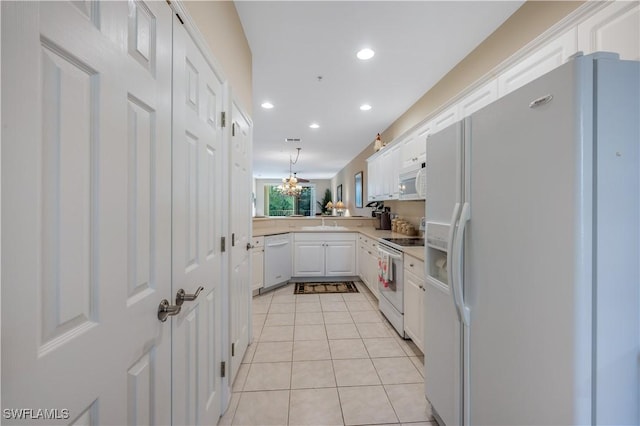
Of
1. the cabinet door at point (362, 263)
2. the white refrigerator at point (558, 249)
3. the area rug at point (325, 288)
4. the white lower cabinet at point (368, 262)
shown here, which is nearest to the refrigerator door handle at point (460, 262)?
the white refrigerator at point (558, 249)

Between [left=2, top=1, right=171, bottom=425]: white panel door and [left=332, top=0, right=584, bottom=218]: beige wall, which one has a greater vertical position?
[left=332, top=0, right=584, bottom=218]: beige wall

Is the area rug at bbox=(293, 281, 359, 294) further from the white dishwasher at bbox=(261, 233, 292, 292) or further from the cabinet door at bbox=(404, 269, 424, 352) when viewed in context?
the cabinet door at bbox=(404, 269, 424, 352)

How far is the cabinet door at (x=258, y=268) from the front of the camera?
12.0 ft

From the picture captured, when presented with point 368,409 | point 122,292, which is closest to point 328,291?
point 368,409

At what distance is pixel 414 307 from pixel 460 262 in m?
1.25

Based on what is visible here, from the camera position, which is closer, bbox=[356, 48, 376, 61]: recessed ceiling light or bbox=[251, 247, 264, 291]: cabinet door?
bbox=[356, 48, 376, 61]: recessed ceiling light

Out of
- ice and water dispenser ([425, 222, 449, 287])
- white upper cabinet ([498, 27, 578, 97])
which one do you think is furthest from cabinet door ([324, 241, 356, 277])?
white upper cabinet ([498, 27, 578, 97])

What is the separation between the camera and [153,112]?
839mm

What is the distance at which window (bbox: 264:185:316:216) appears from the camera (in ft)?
40.5

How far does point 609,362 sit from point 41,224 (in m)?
1.43

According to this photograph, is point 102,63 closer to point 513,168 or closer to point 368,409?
point 513,168

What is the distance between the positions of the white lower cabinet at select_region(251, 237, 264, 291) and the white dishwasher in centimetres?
7

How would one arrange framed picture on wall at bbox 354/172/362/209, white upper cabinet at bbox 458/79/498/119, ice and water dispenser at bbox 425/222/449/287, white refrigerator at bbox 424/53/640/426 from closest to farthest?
1. white refrigerator at bbox 424/53/640/426
2. ice and water dispenser at bbox 425/222/449/287
3. white upper cabinet at bbox 458/79/498/119
4. framed picture on wall at bbox 354/172/362/209

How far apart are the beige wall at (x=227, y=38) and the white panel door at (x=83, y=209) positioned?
524mm
